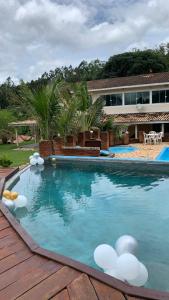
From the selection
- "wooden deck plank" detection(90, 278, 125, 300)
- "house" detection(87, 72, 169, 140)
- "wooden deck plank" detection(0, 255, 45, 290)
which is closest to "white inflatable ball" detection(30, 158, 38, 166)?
"wooden deck plank" detection(0, 255, 45, 290)

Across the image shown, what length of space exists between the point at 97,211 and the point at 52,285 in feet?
13.9

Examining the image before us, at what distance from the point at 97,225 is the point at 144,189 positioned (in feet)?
11.1

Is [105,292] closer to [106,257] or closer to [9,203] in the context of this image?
[106,257]

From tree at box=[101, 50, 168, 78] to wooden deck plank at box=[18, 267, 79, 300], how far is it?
43.8 m

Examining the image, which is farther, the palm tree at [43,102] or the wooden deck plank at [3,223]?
the palm tree at [43,102]

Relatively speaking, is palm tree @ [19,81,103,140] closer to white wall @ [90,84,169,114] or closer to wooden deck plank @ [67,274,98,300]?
white wall @ [90,84,169,114]

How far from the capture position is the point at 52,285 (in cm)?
335

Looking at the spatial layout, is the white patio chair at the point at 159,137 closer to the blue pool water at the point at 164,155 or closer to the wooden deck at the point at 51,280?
the blue pool water at the point at 164,155

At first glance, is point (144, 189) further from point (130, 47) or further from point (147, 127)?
point (130, 47)

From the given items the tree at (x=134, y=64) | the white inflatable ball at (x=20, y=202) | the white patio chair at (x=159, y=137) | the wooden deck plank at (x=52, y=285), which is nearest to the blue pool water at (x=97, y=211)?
the white inflatable ball at (x=20, y=202)

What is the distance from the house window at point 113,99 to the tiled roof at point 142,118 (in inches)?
58.0

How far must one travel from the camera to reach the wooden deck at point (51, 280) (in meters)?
3.12

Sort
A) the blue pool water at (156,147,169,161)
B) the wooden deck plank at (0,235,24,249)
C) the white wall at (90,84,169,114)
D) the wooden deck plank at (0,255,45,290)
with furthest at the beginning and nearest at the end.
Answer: the white wall at (90,84,169,114)
the blue pool water at (156,147,169,161)
the wooden deck plank at (0,235,24,249)
the wooden deck plank at (0,255,45,290)

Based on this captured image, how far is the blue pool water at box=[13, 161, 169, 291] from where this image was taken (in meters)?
5.41
